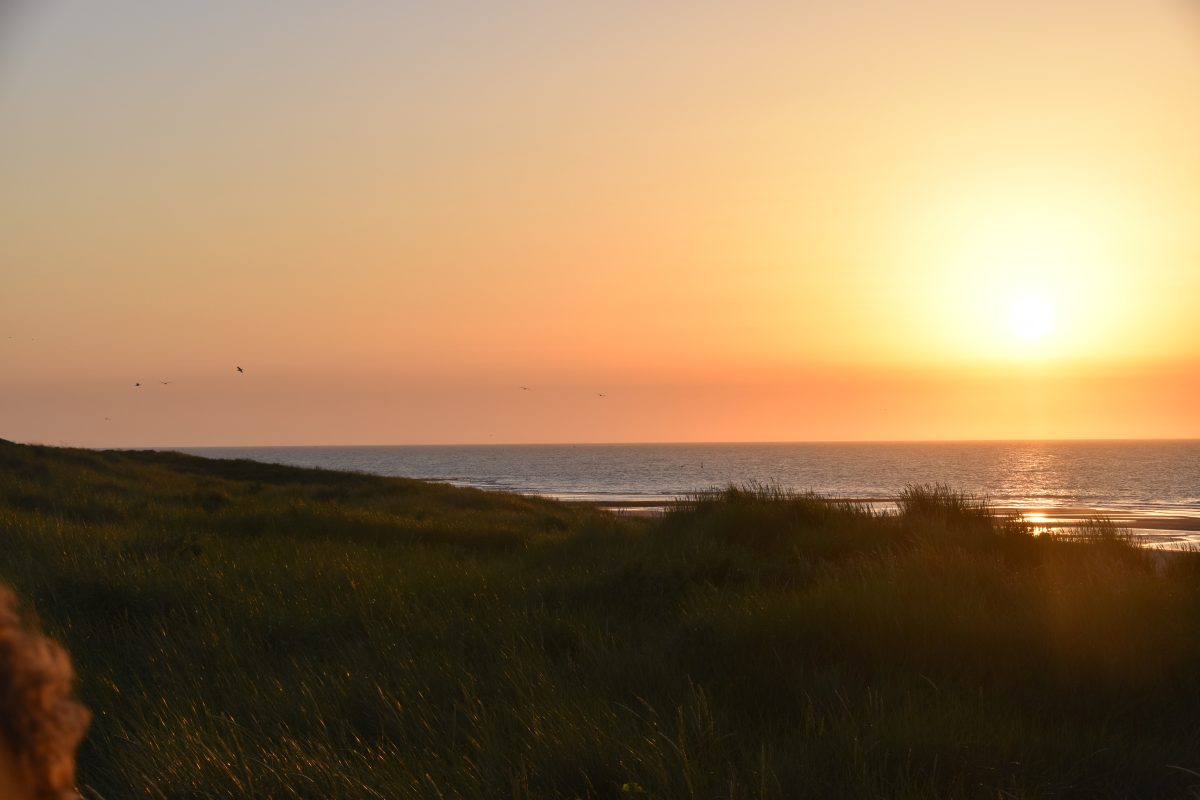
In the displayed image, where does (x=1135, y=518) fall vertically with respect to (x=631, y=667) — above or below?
below

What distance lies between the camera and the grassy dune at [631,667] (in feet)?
16.9

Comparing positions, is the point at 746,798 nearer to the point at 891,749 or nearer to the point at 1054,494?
the point at 891,749

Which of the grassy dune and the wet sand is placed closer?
the grassy dune

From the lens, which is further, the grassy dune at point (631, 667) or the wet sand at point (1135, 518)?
the wet sand at point (1135, 518)

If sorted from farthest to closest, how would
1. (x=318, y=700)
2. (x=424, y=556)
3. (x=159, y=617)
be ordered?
(x=424, y=556), (x=159, y=617), (x=318, y=700)

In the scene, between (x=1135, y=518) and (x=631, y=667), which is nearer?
(x=631, y=667)

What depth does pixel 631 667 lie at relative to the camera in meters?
6.82

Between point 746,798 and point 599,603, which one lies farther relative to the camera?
point 599,603

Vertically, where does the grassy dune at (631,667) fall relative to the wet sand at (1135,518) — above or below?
above

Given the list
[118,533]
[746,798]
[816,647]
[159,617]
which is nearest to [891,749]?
[746,798]

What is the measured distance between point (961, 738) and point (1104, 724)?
3.65ft

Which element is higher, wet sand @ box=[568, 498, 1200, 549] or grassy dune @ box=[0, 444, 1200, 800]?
grassy dune @ box=[0, 444, 1200, 800]

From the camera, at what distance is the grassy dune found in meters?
5.15

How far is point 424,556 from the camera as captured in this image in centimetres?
1330
